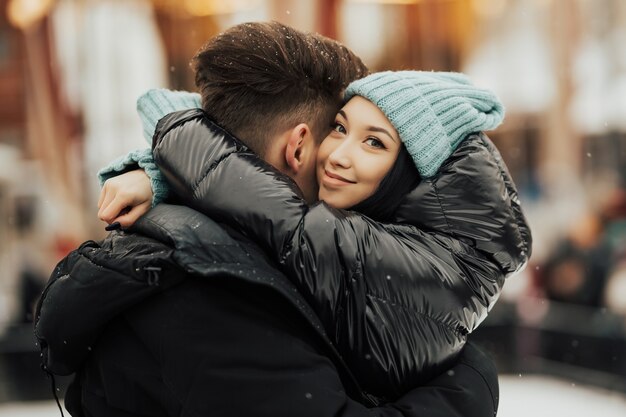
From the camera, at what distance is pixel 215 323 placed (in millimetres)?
1261

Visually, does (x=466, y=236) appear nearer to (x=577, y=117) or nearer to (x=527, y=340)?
(x=527, y=340)

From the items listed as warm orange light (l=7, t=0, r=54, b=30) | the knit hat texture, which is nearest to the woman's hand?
the knit hat texture

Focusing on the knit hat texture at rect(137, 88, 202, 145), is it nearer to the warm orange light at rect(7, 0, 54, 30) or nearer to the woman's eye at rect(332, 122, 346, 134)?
the woman's eye at rect(332, 122, 346, 134)

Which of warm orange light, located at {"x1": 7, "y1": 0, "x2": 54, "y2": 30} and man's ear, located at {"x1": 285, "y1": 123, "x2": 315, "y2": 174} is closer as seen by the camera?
man's ear, located at {"x1": 285, "y1": 123, "x2": 315, "y2": 174}

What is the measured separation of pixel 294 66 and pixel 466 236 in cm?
43

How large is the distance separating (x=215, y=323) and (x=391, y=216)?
1.32 feet

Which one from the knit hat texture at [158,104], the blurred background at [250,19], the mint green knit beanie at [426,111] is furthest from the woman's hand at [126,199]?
the blurred background at [250,19]

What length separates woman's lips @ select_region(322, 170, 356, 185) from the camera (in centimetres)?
147

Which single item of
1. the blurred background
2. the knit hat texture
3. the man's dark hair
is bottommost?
the blurred background

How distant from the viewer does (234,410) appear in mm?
1238

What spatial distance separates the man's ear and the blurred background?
262 inches

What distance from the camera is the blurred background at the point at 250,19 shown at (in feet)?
29.9

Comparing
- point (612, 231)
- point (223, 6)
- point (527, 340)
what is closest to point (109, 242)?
point (527, 340)

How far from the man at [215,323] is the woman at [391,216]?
0.14 feet
